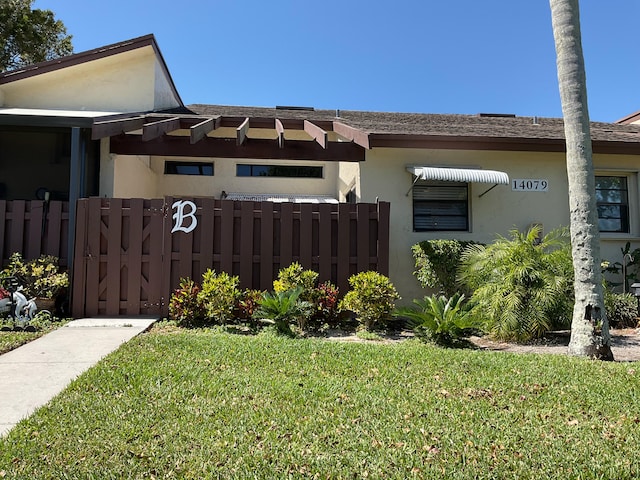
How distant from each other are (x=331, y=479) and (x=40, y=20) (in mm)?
26393

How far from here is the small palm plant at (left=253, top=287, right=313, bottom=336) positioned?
662 centimetres

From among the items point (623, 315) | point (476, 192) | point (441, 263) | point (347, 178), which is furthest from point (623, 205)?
point (347, 178)

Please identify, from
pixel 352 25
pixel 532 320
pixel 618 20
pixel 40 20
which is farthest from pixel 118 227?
pixel 40 20

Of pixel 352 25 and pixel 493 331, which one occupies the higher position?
pixel 352 25

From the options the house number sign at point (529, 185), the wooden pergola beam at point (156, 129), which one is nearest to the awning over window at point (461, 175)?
the house number sign at point (529, 185)

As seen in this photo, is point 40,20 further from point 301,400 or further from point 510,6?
point 301,400

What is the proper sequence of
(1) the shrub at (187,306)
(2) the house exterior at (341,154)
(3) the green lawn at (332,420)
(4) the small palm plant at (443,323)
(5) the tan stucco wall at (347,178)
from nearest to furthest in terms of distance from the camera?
(3) the green lawn at (332,420), (4) the small palm plant at (443,323), (1) the shrub at (187,306), (2) the house exterior at (341,154), (5) the tan stucco wall at (347,178)

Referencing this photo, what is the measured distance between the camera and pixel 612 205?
1055 cm

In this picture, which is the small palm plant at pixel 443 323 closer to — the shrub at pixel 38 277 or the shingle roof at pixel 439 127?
the shingle roof at pixel 439 127

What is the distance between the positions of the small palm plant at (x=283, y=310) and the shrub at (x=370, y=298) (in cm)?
83

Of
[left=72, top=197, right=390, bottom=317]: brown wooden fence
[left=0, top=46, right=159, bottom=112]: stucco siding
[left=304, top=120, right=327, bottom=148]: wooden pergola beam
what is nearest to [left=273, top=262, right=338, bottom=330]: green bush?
[left=72, top=197, right=390, bottom=317]: brown wooden fence

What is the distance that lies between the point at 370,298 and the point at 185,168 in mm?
8696

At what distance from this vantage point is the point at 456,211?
33.1ft

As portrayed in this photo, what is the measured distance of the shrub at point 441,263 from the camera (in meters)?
8.85
